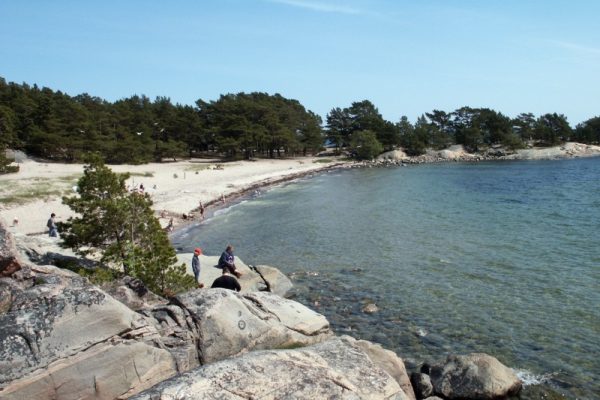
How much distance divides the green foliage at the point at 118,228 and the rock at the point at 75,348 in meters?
7.03

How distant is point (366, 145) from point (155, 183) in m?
67.5

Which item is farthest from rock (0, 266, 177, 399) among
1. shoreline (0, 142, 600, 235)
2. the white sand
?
the white sand

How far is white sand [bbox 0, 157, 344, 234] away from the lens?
128 ft

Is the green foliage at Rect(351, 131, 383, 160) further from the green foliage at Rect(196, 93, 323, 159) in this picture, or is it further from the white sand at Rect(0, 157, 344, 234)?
the white sand at Rect(0, 157, 344, 234)

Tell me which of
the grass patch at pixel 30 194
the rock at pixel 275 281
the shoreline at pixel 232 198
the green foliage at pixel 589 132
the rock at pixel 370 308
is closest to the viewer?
the rock at pixel 370 308

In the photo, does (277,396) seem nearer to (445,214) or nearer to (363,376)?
(363,376)

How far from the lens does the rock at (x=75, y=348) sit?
28.2ft

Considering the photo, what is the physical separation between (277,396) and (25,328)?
5.17m

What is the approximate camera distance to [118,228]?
19062 mm

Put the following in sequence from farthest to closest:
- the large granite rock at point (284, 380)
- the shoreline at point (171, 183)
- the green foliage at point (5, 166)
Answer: the green foliage at point (5, 166), the shoreline at point (171, 183), the large granite rock at point (284, 380)

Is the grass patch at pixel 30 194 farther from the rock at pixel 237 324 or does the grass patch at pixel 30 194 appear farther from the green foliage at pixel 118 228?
the rock at pixel 237 324

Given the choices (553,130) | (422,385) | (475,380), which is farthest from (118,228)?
(553,130)

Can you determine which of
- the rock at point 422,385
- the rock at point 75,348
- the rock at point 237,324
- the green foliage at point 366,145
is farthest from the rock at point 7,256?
the green foliage at point 366,145

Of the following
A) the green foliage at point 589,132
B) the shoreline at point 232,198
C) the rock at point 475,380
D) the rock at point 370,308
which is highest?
the green foliage at point 589,132
